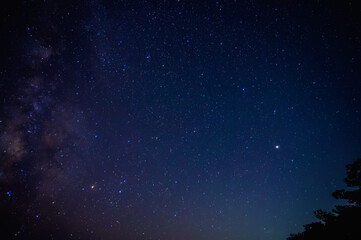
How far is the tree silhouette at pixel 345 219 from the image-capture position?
4.21 metres

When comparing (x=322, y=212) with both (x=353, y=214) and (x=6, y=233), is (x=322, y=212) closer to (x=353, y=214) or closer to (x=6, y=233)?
(x=353, y=214)

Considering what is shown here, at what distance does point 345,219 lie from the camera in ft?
15.2

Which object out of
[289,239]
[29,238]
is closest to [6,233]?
[29,238]

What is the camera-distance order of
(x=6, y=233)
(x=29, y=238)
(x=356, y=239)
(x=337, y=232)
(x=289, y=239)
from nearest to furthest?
(x=356, y=239), (x=337, y=232), (x=289, y=239), (x=6, y=233), (x=29, y=238)

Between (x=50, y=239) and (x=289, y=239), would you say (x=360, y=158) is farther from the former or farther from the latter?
(x=50, y=239)

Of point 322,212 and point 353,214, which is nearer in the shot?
point 353,214

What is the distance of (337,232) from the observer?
441 centimetres

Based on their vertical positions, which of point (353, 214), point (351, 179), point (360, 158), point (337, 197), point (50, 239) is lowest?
point (353, 214)

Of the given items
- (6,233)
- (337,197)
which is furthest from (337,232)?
(6,233)

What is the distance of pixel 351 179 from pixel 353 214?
1.38 metres

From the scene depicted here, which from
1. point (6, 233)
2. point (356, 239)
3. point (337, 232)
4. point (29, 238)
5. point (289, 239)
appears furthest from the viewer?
point (29, 238)

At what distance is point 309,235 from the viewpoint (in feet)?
17.7

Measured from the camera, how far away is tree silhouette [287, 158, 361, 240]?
13.8ft

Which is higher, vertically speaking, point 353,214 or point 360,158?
point 360,158
